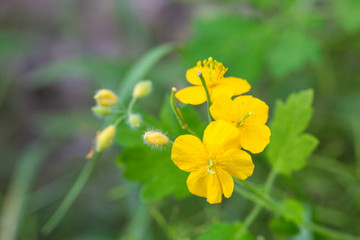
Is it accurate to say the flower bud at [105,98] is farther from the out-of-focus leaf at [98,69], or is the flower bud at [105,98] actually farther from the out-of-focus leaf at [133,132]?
the out-of-focus leaf at [98,69]

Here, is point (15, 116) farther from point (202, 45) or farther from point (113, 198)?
point (202, 45)

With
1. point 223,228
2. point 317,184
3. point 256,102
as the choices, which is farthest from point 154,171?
point 317,184

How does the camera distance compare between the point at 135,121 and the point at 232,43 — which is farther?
the point at 232,43

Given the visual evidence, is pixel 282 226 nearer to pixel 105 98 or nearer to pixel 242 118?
pixel 242 118

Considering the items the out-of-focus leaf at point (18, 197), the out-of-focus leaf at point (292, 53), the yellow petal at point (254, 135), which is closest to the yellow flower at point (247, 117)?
the yellow petal at point (254, 135)

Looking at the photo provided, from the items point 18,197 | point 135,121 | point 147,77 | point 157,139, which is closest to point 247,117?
point 157,139

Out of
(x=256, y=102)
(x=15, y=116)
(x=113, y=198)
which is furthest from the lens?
(x=15, y=116)
